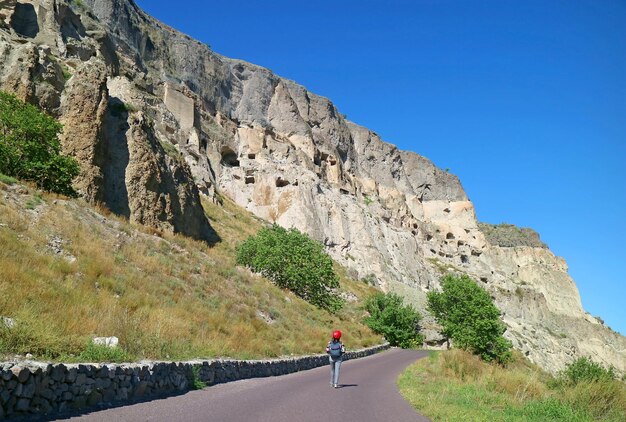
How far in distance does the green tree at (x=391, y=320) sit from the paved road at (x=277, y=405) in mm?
30776

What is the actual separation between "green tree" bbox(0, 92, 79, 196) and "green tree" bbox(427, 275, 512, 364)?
33249mm

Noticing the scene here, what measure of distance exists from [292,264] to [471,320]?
2255 centimetres

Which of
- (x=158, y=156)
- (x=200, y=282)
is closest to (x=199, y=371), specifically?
(x=200, y=282)

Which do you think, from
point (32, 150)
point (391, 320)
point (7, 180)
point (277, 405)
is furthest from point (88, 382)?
point (391, 320)

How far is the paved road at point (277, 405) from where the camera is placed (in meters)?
7.57

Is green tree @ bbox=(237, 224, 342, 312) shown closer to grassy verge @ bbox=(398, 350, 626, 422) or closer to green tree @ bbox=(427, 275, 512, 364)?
green tree @ bbox=(427, 275, 512, 364)

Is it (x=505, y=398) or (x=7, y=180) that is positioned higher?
(x=7, y=180)

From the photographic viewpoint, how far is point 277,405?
30.7 ft

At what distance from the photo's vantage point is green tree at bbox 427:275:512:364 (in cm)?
4262

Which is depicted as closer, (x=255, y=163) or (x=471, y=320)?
(x=471, y=320)

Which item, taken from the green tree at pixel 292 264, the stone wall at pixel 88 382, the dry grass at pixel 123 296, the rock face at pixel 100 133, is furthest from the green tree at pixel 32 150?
the stone wall at pixel 88 382

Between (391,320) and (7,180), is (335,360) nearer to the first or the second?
(7,180)

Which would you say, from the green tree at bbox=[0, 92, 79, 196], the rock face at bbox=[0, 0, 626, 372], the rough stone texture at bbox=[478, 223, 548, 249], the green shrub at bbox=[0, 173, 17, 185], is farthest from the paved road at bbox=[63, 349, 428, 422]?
the rough stone texture at bbox=[478, 223, 548, 249]

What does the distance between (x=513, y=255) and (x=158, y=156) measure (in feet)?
376
